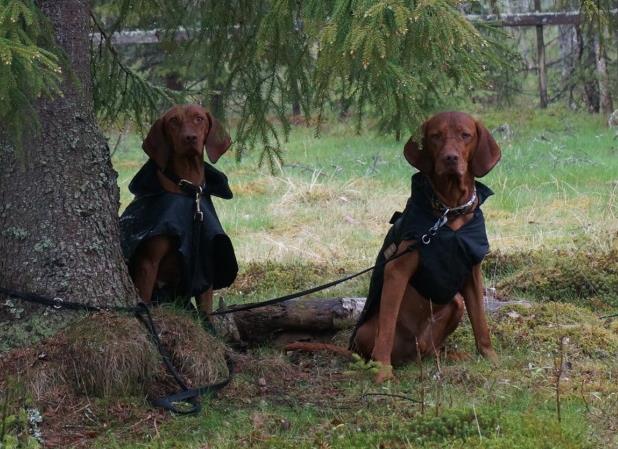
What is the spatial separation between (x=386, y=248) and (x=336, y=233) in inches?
150

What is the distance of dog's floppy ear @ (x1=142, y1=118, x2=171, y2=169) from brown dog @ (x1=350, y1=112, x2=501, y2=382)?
4.21ft

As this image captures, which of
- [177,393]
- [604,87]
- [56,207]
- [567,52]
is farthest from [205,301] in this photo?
[567,52]

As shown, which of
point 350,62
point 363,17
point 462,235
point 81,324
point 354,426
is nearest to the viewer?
point 363,17

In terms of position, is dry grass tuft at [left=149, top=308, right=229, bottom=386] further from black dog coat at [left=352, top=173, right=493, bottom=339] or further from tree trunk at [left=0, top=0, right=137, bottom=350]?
black dog coat at [left=352, top=173, right=493, bottom=339]

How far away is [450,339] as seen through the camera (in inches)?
221

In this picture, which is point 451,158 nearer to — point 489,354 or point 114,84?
point 489,354

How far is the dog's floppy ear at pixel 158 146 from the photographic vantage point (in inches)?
207

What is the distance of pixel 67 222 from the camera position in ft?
14.7

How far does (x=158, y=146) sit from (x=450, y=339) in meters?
1.98

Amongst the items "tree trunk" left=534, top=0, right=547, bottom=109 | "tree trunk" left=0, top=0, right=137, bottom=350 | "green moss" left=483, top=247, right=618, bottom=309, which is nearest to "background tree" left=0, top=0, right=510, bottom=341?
"tree trunk" left=0, top=0, right=137, bottom=350

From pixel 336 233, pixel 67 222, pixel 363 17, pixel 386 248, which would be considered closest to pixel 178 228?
pixel 67 222

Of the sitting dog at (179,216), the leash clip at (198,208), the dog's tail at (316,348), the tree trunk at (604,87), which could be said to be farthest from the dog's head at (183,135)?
the tree trunk at (604,87)

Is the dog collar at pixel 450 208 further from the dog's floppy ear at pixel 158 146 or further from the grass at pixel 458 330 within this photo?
the dog's floppy ear at pixel 158 146

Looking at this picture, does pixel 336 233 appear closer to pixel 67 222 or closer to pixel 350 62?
pixel 67 222
